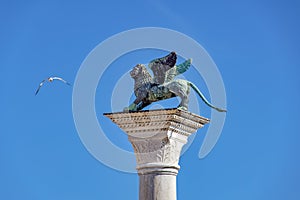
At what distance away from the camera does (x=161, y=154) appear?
22328mm

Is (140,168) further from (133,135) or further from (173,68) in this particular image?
(173,68)

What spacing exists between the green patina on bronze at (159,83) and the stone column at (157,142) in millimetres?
495

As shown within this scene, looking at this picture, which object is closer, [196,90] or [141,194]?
[141,194]

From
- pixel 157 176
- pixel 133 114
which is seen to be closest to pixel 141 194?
pixel 157 176

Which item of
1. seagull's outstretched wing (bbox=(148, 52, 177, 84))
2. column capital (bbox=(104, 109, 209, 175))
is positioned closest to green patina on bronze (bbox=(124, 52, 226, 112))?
seagull's outstretched wing (bbox=(148, 52, 177, 84))

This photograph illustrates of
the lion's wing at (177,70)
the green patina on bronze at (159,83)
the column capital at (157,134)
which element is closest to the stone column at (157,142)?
the column capital at (157,134)

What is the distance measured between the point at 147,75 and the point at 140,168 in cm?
258

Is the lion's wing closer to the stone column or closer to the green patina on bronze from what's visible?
the green patina on bronze

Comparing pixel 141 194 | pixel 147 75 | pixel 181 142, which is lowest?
pixel 141 194

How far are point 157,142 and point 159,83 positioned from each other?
5.61 feet

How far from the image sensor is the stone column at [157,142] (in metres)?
22.0

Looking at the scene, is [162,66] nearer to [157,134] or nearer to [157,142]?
[157,134]

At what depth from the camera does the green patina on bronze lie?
23.0m

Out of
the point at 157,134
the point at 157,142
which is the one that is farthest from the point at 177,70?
the point at 157,142
